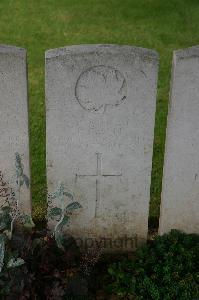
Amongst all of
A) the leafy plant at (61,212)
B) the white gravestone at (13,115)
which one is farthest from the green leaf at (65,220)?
the white gravestone at (13,115)

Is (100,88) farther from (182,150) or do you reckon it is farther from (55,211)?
(55,211)

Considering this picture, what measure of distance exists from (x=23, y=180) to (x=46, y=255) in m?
0.55

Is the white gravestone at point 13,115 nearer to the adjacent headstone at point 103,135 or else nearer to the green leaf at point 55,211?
the adjacent headstone at point 103,135

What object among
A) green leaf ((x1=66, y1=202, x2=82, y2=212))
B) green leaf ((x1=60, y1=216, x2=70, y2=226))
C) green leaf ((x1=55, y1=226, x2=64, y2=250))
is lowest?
green leaf ((x1=55, y1=226, x2=64, y2=250))

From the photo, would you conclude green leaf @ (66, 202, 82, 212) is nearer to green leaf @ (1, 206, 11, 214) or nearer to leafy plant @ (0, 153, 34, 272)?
leafy plant @ (0, 153, 34, 272)

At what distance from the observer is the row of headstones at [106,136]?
12.8ft

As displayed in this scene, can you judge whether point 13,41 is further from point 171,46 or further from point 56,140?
point 56,140

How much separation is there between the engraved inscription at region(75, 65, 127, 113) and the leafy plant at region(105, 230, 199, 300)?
1.14 metres

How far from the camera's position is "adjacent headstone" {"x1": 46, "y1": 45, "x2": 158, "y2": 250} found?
3.89 meters

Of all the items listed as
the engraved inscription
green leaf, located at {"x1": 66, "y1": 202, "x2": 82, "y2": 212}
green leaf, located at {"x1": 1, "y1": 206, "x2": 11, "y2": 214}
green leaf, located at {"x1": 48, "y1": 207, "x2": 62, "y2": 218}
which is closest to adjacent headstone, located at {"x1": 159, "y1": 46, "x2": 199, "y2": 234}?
the engraved inscription

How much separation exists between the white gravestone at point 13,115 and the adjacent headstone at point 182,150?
1014 millimetres

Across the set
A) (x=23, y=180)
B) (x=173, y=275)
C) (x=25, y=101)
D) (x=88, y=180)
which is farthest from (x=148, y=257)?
(x=25, y=101)

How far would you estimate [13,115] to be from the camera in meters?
4.05

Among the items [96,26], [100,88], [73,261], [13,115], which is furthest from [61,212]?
[96,26]
